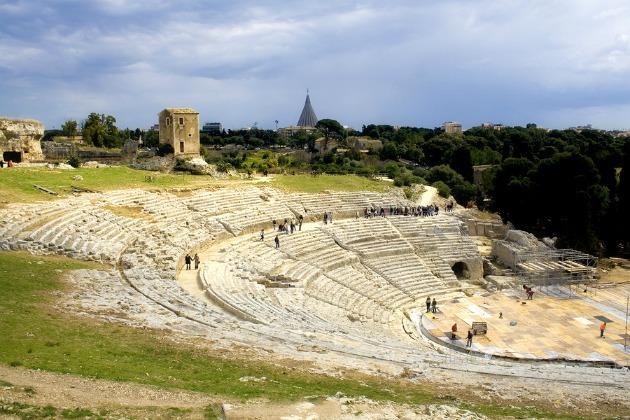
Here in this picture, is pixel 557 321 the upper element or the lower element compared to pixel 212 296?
lower

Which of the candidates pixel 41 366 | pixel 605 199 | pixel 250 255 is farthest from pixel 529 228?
pixel 41 366

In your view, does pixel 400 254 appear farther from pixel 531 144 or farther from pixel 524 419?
pixel 531 144

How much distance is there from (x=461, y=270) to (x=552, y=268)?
4.98 metres

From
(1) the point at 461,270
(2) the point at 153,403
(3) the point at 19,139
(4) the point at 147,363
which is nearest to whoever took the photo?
(2) the point at 153,403

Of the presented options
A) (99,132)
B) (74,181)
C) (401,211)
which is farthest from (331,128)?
(74,181)

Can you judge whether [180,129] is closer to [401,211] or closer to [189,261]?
[401,211]

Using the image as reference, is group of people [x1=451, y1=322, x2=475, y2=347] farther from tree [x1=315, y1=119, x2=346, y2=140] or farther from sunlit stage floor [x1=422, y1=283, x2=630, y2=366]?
tree [x1=315, y1=119, x2=346, y2=140]

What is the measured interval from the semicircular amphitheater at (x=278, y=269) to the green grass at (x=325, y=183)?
1417 mm

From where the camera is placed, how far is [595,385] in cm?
1180

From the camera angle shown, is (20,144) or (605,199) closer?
(20,144)

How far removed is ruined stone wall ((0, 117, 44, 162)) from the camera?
103ft

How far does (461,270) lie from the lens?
32.1m

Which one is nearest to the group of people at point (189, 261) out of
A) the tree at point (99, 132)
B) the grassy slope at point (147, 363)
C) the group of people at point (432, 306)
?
the grassy slope at point (147, 363)

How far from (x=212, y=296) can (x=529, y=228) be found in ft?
99.8
